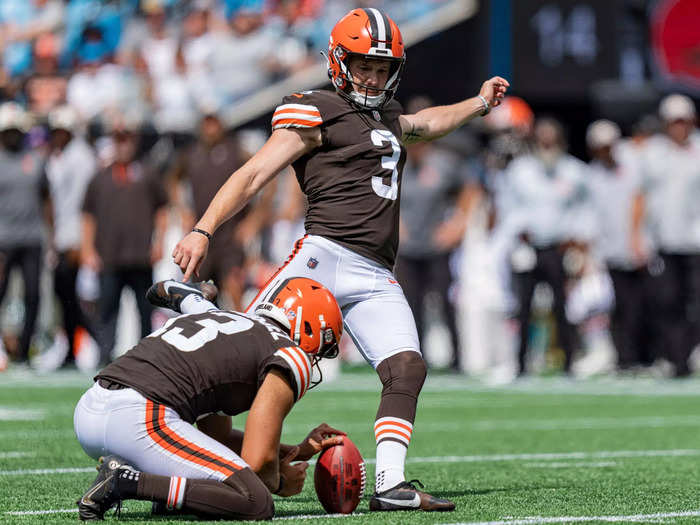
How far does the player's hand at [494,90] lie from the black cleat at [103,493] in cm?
242

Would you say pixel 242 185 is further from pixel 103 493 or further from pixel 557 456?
pixel 557 456

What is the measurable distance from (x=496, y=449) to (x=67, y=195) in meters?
6.79

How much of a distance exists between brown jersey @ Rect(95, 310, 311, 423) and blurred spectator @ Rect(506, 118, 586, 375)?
7.87 metres

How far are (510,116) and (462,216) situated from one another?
206 centimetres

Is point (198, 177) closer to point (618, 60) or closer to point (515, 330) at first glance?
point (515, 330)

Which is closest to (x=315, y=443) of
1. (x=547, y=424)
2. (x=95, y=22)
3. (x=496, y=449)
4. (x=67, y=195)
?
(x=496, y=449)

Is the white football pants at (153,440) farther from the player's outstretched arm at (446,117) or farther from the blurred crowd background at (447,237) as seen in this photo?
the blurred crowd background at (447,237)

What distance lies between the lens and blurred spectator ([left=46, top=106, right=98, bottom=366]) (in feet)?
42.0

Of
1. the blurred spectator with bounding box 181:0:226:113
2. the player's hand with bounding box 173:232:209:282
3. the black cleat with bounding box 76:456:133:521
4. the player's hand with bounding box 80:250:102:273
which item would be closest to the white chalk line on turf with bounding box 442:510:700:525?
the black cleat with bounding box 76:456:133:521

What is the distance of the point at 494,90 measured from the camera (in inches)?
239

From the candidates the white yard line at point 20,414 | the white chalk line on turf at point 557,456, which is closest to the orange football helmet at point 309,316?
the white chalk line on turf at point 557,456

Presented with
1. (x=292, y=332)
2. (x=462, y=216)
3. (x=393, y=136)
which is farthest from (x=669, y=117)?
(x=292, y=332)

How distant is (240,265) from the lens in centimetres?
1166

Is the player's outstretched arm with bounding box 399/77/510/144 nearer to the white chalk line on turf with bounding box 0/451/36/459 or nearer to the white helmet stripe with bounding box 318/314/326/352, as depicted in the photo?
the white helmet stripe with bounding box 318/314/326/352
